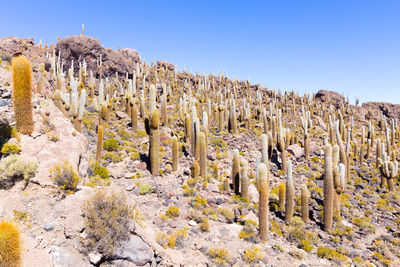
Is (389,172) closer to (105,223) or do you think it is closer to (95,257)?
(105,223)

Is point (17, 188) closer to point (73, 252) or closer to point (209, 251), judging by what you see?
point (73, 252)

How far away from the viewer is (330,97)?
44.6 metres

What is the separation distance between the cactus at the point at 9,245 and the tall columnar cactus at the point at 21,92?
15.1 feet

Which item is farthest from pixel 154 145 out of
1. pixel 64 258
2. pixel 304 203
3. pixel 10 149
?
pixel 304 203

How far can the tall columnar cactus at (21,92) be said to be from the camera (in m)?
6.43

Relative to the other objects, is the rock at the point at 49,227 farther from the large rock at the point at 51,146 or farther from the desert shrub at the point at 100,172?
the desert shrub at the point at 100,172

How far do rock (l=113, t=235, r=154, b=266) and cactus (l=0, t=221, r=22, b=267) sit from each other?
1.87m

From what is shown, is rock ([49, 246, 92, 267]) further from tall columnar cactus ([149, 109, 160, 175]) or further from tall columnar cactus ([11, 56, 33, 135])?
tall columnar cactus ([149, 109, 160, 175])

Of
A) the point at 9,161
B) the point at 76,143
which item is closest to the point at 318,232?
the point at 76,143

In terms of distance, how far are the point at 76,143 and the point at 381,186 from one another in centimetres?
2117

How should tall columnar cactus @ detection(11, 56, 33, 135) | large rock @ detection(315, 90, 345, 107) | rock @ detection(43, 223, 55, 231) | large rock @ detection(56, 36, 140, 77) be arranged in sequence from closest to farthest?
rock @ detection(43, 223, 55, 231)
tall columnar cactus @ detection(11, 56, 33, 135)
large rock @ detection(56, 36, 140, 77)
large rock @ detection(315, 90, 345, 107)

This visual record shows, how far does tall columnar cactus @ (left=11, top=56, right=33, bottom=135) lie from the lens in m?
6.43

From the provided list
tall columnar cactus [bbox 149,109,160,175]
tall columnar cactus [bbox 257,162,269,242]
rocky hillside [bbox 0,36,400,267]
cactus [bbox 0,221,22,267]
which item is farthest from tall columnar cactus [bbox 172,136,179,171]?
cactus [bbox 0,221,22,267]

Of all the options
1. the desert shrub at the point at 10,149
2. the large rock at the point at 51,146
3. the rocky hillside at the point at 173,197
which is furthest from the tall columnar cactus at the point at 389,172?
the desert shrub at the point at 10,149
